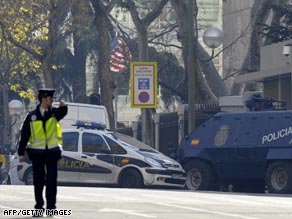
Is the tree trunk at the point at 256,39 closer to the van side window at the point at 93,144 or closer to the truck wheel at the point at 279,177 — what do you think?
the van side window at the point at 93,144

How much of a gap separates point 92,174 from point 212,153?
119 inches

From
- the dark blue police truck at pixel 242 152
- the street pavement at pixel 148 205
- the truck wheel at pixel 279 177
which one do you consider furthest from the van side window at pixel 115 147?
the street pavement at pixel 148 205

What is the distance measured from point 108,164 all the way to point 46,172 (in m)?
13.3

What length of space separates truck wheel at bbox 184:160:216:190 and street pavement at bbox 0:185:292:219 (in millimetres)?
7400

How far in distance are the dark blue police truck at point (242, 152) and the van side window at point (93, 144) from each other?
2.23 meters

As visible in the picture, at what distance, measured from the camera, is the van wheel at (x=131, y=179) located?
28.1m

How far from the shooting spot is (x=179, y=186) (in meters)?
28.8

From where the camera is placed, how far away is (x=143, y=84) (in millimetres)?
32594

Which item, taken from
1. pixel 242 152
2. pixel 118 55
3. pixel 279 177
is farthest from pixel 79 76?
pixel 279 177

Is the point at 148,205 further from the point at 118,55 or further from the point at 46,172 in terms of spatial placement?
the point at 118,55

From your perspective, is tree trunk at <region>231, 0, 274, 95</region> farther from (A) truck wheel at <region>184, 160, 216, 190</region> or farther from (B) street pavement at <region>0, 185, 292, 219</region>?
(B) street pavement at <region>0, 185, 292, 219</region>

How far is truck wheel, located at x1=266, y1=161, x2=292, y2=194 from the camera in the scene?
26.7 metres

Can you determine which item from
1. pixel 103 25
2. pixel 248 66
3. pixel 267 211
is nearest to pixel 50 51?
pixel 103 25

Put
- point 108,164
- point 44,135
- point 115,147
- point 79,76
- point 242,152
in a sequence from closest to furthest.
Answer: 1. point 44,135
2. point 242,152
3. point 108,164
4. point 115,147
5. point 79,76
